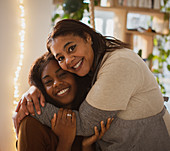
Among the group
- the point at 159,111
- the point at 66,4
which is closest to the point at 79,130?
the point at 159,111

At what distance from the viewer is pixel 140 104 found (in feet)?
4.22

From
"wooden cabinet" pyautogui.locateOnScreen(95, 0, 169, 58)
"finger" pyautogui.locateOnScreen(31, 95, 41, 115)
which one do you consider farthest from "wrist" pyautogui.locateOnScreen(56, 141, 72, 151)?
"wooden cabinet" pyautogui.locateOnScreen(95, 0, 169, 58)

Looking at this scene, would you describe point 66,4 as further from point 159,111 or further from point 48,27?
point 159,111

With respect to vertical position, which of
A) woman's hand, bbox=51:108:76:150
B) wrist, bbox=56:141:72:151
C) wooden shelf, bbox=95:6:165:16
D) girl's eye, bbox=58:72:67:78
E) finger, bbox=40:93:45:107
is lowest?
wrist, bbox=56:141:72:151

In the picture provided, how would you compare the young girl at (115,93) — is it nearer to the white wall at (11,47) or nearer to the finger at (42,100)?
the finger at (42,100)

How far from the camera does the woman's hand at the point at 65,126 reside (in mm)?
1320

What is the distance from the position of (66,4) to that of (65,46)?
110 centimetres

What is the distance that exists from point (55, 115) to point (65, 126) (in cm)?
9

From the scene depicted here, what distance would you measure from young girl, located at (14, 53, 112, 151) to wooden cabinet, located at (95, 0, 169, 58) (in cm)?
170

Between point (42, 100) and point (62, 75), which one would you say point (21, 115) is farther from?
point (62, 75)

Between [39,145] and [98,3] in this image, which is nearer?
[39,145]

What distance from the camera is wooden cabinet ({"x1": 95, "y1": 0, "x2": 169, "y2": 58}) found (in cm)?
319

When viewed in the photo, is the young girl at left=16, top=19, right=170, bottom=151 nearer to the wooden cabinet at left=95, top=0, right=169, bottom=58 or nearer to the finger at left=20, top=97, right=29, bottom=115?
the finger at left=20, top=97, right=29, bottom=115

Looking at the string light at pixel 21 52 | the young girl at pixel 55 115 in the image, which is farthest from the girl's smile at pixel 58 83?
the string light at pixel 21 52
